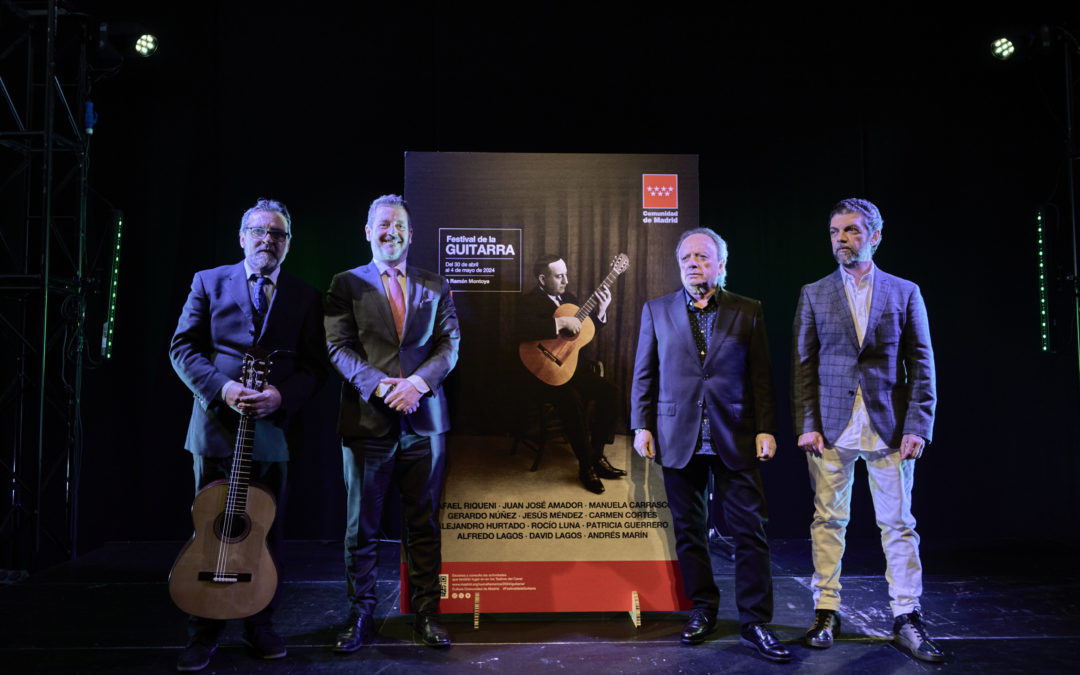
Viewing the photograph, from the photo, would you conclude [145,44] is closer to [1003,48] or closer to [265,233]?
[265,233]

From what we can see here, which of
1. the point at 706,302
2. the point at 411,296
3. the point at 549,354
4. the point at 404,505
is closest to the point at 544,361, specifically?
the point at 549,354

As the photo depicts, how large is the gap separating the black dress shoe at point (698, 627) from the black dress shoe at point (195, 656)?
2.06 m

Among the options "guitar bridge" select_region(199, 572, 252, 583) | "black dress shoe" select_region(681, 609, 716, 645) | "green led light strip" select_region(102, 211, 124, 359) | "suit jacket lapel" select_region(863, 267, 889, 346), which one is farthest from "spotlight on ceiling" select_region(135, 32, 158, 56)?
"black dress shoe" select_region(681, 609, 716, 645)

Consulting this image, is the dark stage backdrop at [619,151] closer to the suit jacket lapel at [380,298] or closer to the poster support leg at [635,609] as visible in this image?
the suit jacket lapel at [380,298]

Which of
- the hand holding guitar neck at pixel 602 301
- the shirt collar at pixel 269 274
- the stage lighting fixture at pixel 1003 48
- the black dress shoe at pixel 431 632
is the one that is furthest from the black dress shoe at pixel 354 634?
the stage lighting fixture at pixel 1003 48

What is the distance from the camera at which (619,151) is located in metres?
5.34

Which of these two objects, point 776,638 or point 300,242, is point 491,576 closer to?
point 776,638

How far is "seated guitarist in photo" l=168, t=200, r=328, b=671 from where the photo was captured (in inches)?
113

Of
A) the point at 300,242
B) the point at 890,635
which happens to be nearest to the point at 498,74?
the point at 300,242

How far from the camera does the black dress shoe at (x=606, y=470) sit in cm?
344

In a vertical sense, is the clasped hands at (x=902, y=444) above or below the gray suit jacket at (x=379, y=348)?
below

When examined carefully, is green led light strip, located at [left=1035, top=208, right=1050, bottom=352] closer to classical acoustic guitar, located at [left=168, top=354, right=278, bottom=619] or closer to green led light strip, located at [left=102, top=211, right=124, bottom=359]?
classical acoustic guitar, located at [left=168, top=354, right=278, bottom=619]

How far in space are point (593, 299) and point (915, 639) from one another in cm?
209

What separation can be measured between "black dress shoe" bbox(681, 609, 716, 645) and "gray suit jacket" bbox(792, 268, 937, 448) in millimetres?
953
